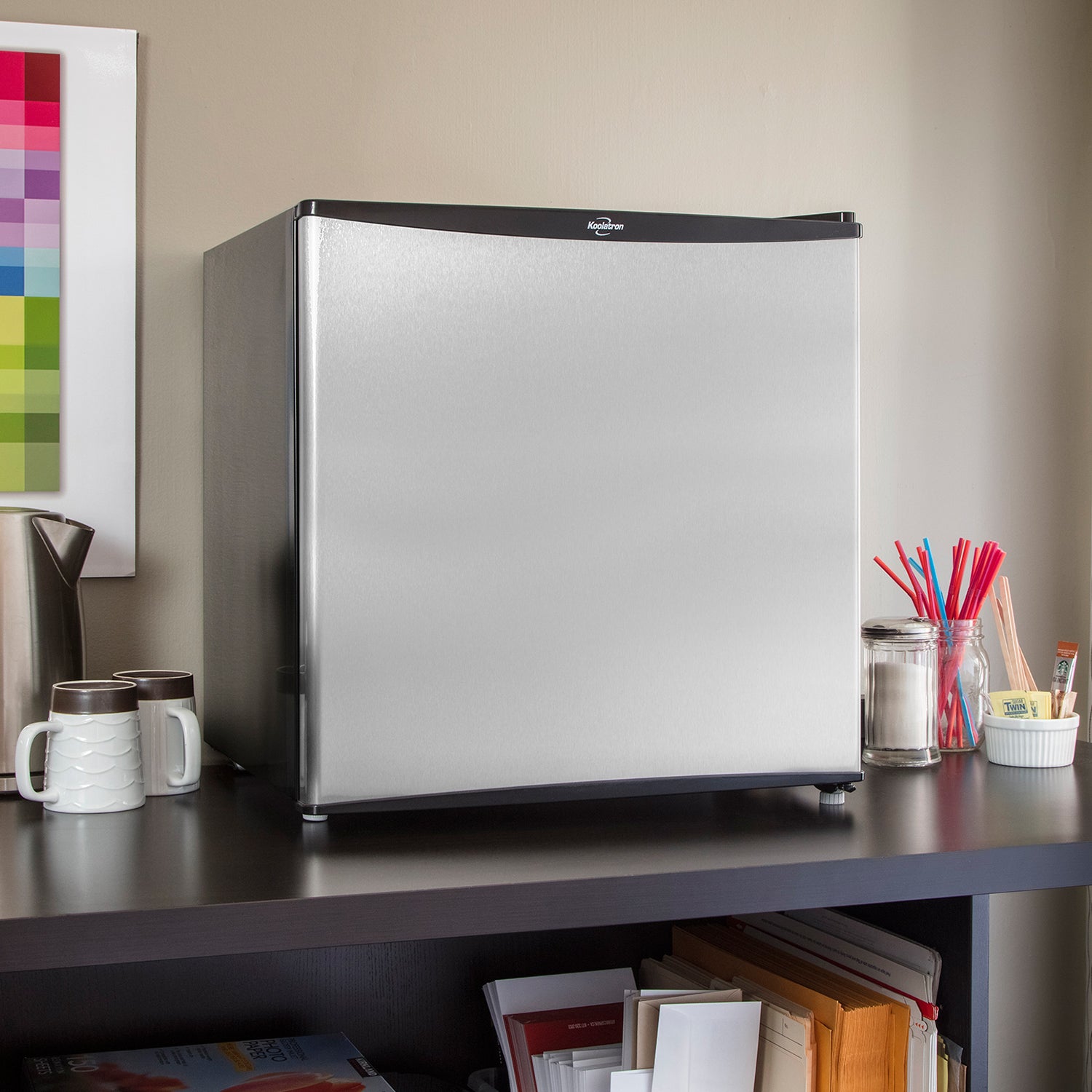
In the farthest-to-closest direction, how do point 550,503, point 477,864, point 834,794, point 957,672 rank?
1. point 957,672
2. point 834,794
3. point 550,503
4. point 477,864

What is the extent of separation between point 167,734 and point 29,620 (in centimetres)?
17

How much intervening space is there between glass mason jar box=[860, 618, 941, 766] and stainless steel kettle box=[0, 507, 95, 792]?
0.83 metres

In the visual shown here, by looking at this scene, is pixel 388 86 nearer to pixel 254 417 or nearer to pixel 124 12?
pixel 124 12

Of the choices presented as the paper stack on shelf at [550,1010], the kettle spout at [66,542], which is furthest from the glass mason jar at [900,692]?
the kettle spout at [66,542]

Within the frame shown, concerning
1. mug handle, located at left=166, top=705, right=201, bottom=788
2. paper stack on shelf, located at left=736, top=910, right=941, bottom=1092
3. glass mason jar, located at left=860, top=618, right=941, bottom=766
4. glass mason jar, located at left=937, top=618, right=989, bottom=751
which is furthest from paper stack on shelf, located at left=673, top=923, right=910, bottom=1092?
mug handle, located at left=166, top=705, right=201, bottom=788

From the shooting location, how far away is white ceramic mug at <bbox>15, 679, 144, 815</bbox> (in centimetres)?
106

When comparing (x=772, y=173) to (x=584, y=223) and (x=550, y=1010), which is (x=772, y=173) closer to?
(x=584, y=223)

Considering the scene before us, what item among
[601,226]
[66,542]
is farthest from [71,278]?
[601,226]

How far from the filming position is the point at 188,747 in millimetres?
1162

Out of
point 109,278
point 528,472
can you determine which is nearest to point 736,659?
point 528,472

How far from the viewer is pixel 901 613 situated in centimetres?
160

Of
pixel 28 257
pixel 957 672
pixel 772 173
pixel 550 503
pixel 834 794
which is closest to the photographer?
pixel 550 503

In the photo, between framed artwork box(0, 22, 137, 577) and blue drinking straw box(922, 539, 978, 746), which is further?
blue drinking straw box(922, 539, 978, 746)

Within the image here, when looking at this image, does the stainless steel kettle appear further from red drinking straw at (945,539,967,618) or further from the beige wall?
red drinking straw at (945,539,967,618)
